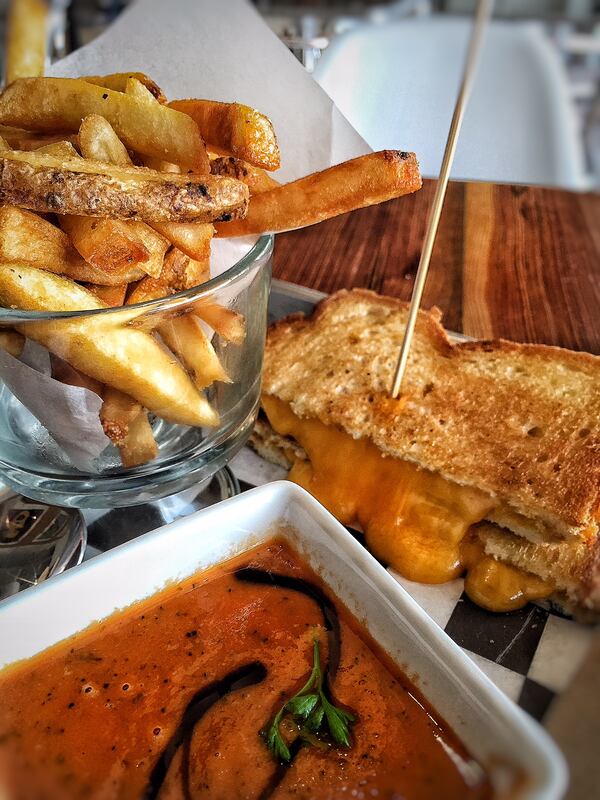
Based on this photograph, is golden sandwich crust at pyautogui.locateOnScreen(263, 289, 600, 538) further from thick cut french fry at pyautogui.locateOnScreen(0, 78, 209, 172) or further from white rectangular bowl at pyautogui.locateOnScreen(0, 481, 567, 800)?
thick cut french fry at pyautogui.locateOnScreen(0, 78, 209, 172)

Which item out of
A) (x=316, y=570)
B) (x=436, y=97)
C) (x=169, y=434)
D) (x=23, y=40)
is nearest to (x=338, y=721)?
(x=316, y=570)

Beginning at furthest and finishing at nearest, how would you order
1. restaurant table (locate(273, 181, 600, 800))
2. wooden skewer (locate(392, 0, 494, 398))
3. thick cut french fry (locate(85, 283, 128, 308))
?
restaurant table (locate(273, 181, 600, 800)) < thick cut french fry (locate(85, 283, 128, 308)) < wooden skewer (locate(392, 0, 494, 398))

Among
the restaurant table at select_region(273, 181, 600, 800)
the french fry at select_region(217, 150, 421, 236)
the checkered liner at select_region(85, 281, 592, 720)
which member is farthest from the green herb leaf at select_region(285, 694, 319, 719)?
the restaurant table at select_region(273, 181, 600, 800)

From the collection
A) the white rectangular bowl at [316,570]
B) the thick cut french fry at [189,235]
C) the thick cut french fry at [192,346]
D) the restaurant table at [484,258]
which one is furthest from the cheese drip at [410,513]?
the restaurant table at [484,258]

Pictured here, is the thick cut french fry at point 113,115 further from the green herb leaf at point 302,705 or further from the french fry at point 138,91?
the green herb leaf at point 302,705

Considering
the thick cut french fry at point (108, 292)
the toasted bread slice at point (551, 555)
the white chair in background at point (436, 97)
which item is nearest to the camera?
the thick cut french fry at point (108, 292)

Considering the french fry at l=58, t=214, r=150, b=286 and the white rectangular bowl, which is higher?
the french fry at l=58, t=214, r=150, b=286
